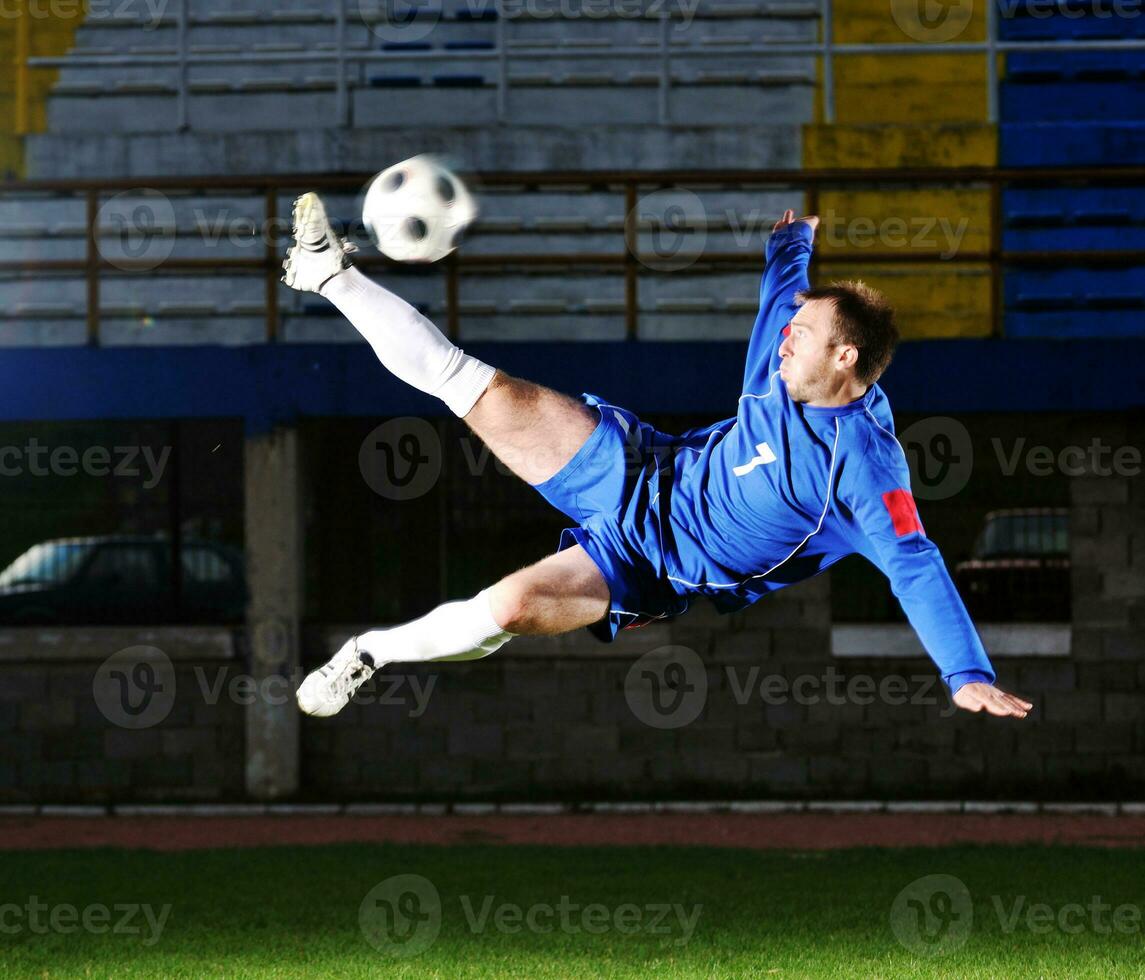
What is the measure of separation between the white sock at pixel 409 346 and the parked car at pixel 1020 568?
929 centimetres

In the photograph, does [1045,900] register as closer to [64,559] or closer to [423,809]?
[423,809]

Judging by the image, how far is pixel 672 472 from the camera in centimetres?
533

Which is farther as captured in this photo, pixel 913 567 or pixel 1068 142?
pixel 1068 142

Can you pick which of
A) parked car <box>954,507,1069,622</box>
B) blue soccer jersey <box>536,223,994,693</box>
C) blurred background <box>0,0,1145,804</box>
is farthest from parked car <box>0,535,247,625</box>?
blue soccer jersey <box>536,223,994,693</box>

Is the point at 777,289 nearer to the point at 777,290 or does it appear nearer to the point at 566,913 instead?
the point at 777,290

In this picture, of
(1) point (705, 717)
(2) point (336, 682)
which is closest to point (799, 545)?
(2) point (336, 682)

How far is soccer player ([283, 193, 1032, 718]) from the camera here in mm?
4938

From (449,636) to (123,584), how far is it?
9435mm

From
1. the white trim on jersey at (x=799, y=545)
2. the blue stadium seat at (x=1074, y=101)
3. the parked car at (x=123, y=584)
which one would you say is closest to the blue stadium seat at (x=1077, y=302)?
the blue stadium seat at (x=1074, y=101)

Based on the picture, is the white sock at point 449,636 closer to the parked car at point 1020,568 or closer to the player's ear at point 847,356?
the player's ear at point 847,356

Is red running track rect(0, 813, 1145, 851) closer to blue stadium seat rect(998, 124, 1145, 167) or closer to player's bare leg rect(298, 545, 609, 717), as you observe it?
blue stadium seat rect(998, 124, 1145, 167)

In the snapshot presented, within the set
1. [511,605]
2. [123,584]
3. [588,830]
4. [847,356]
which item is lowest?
[588,830]

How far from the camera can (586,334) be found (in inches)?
598

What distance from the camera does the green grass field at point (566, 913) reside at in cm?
874
